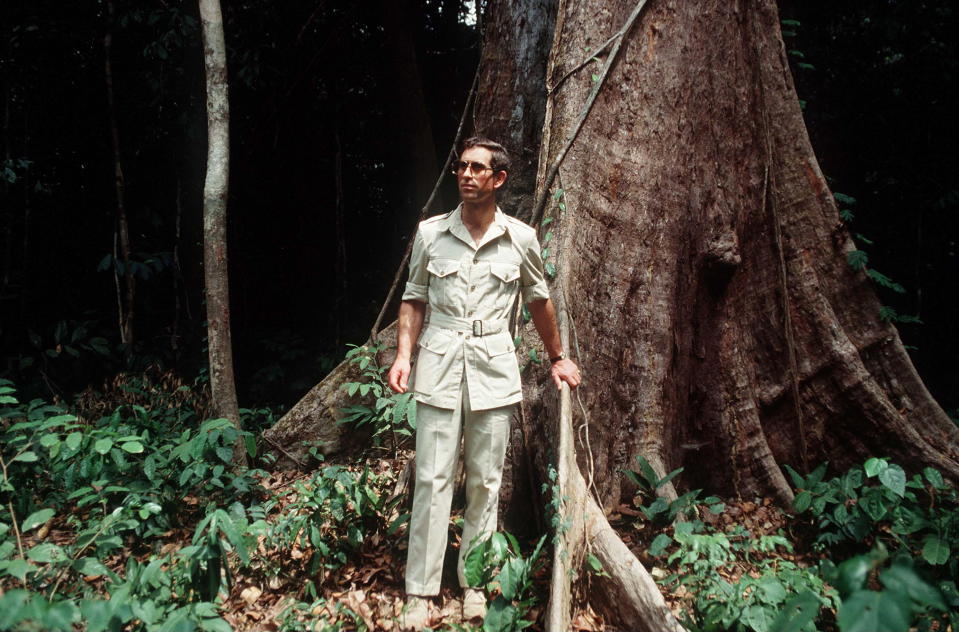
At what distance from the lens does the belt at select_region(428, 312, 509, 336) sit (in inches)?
101

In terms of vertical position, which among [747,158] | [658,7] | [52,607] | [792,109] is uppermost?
[658,7]

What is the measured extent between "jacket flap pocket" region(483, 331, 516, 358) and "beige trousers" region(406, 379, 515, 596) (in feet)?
0.58

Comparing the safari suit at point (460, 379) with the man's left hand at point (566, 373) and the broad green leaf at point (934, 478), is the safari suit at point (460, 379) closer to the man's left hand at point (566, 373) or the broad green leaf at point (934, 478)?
the man's left hand at point (566, 373)

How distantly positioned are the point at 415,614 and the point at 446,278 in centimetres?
144

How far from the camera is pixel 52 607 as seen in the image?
1.60 metres

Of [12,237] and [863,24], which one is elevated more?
[863,24]

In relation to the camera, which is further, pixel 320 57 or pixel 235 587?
pixel 320 57

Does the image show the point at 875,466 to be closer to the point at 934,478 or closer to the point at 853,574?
the point at 934,478

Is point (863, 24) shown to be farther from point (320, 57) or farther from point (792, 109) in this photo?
point (320, 57)

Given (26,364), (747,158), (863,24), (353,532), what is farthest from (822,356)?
(26,364)

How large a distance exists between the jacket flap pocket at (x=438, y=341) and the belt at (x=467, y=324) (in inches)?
1.3

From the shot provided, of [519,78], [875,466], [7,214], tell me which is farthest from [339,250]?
[875,466]

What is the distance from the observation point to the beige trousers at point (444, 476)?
2551 mm

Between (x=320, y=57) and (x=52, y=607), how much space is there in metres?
6.49
